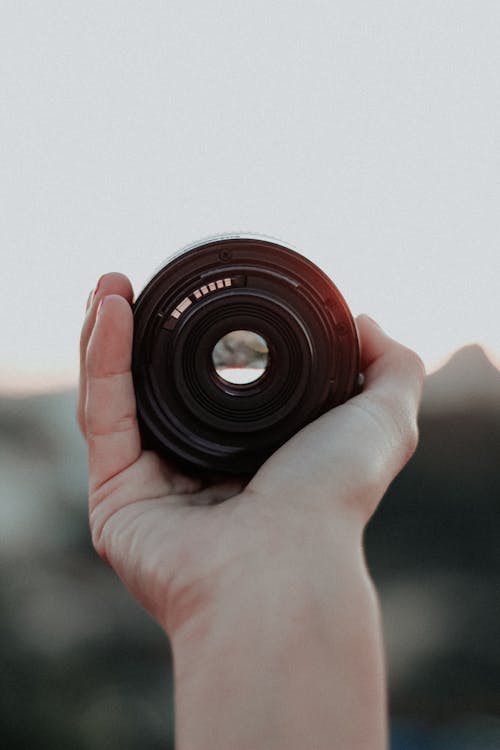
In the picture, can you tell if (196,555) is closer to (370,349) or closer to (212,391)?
(212,391)

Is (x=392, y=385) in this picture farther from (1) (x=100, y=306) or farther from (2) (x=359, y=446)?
(1) (x=100, y=306)

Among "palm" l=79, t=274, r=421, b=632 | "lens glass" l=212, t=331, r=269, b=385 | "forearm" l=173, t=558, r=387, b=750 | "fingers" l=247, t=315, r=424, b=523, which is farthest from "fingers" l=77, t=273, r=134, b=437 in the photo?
"forearm" l=173, t=558, r=387, b=750

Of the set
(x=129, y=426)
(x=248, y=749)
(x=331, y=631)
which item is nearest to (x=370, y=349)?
(x=129, y=426)

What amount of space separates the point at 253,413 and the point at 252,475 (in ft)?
0.24

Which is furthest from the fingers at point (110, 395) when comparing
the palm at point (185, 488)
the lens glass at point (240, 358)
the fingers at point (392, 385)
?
the fingers at point (392, 385)

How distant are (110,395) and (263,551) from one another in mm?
271

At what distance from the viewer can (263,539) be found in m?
0.76

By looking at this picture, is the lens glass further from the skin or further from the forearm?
the forearm

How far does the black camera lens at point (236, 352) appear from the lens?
0.93 m

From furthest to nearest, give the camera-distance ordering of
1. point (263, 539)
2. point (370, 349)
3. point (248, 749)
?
point (370, 349) → point (263, 539) → point (248, 749)

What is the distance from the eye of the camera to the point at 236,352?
98 cm

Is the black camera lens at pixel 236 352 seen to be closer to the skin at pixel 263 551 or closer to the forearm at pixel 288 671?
the skin at pixel 263 551

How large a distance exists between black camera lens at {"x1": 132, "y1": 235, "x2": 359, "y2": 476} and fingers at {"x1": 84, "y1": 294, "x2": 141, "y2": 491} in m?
0.02

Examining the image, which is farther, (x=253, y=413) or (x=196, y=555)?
(x=253, y=413)
